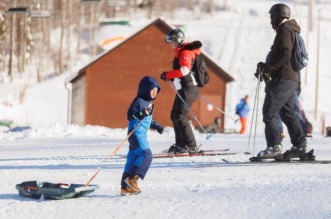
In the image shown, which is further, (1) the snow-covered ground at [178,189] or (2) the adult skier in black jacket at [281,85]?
(2) the adult skier in black jacket at [281,85]

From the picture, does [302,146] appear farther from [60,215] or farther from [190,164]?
[60,215]

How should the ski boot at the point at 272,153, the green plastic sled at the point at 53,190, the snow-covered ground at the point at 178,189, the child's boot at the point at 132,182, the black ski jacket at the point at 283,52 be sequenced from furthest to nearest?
the ski boot at the point at 272,153, the black ski jacket at the point at 283,52, the child's boot at the point at 132,182, the green plastic sled at the point at 53,190, the snow-covered ground at the point at 178,189

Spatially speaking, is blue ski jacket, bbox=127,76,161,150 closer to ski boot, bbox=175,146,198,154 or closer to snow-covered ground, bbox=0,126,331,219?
snow-covered ground, bbox=0,126,331,219

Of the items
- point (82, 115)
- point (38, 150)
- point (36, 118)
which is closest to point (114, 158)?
point (38, 150)

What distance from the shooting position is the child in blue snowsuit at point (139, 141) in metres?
6.84

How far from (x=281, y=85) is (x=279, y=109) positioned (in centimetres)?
26

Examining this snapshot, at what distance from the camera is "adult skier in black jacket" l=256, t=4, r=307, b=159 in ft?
27.8

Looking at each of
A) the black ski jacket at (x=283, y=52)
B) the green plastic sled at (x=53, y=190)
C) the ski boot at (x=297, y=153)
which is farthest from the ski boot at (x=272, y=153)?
the green plastic sled at (x=53, y=190)

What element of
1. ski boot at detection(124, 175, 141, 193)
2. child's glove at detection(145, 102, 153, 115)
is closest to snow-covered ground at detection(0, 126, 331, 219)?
ski boot at detection(124, 175, 141, 193)

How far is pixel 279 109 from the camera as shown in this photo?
8.61 m

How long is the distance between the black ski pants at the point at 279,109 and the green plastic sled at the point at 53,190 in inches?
101

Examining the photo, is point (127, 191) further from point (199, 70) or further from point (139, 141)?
point (199, 70)

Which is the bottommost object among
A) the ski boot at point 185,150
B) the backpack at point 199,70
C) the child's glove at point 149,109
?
the ski boot at point 185,150

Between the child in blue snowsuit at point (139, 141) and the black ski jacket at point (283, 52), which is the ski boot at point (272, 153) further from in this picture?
the child in blue snowsuit at point (139, 141)
